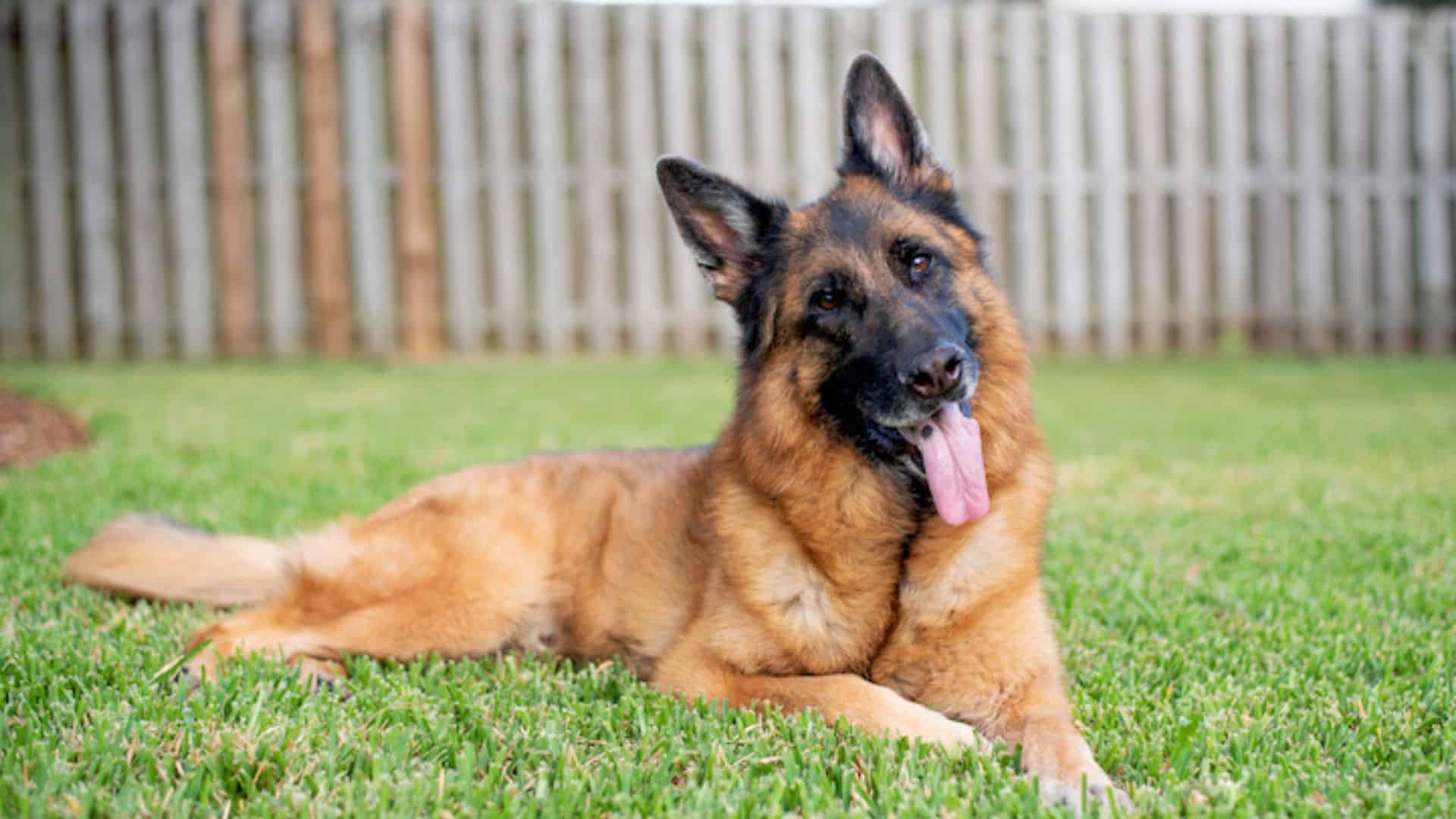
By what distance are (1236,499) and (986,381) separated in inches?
107

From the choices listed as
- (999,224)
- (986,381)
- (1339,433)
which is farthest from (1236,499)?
(999,224)

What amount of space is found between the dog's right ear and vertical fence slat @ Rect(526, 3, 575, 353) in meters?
7.21

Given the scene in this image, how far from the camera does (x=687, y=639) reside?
310 cm

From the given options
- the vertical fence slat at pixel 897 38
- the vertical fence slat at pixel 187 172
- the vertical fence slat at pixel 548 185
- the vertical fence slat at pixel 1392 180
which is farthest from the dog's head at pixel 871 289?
the vertical fence slat at pixel 1392 180

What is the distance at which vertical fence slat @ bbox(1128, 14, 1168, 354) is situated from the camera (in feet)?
36.4

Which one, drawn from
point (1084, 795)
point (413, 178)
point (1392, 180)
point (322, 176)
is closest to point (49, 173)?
point (322, 176)

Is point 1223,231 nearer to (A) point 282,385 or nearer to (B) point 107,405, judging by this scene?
(A) point 282,385

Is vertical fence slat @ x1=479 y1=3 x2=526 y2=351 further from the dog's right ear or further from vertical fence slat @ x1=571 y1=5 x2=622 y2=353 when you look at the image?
the dog's right ear

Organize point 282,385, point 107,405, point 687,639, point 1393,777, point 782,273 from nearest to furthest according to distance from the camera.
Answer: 1. point 1393,777
2. point 687,639
3. point 782,273
4. point 107,405
5. point 282,385

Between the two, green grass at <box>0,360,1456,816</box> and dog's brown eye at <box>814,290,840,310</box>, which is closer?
green grass at <box>0,360,1456,816</box>

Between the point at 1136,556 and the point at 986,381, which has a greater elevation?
the point at 986,381

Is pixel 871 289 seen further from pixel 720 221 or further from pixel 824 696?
pixel 824 696

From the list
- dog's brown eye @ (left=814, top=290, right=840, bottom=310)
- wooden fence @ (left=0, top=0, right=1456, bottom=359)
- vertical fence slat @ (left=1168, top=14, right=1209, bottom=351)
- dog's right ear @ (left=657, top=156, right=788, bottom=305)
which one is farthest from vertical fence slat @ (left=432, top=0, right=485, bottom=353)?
dog's brown eye @ (left=814, top=290, right=840, bottom=310)

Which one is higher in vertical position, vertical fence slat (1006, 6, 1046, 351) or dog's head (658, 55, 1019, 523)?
vertical fence slat (1006, 6, 1046, 351)
